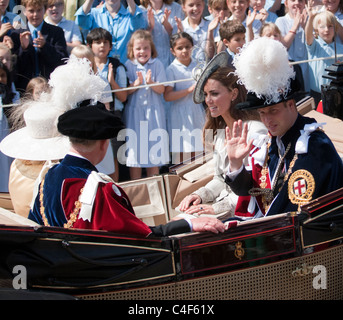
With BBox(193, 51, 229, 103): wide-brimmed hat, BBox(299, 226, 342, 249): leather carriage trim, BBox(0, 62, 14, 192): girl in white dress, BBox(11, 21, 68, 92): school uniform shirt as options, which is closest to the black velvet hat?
BBox(299, 226, 342, 249): leather carriage trim

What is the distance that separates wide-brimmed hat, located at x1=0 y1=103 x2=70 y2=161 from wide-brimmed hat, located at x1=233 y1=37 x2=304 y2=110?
1.23m

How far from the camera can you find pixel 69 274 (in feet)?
10.1

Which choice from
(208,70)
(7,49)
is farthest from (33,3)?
(208,70)

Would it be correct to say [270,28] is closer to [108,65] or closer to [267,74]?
[108,65]

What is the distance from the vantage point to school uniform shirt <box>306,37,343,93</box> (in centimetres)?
725

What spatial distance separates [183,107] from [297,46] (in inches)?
67.1

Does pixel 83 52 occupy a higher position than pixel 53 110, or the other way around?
pixel 83 52

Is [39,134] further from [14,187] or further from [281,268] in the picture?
[281,268]

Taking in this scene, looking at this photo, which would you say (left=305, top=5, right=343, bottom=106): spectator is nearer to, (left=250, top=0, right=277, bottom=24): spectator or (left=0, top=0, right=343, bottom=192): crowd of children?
(left=0, top=0, right=343, bottom=192): crowd of children

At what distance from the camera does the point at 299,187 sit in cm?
357

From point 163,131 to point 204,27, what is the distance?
4.62ft

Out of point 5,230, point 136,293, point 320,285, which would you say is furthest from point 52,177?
point 320,285
